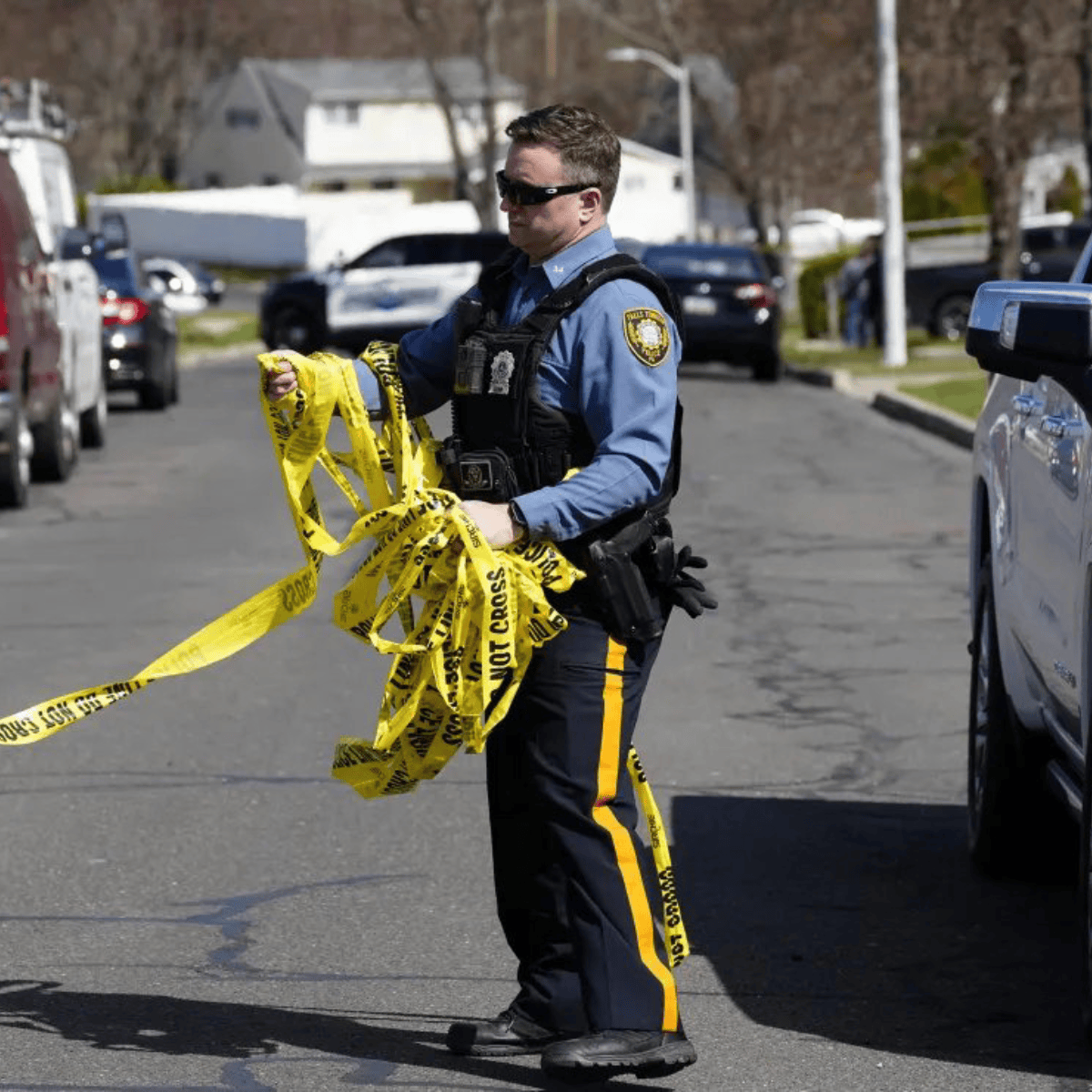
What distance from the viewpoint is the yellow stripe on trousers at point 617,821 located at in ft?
16.7

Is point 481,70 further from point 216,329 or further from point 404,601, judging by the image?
point 404,601

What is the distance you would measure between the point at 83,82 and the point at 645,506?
3669 inches

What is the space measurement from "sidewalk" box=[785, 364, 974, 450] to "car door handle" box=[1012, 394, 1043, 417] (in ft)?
46.4

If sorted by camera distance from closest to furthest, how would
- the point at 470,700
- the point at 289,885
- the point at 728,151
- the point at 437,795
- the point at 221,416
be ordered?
the point at 470,700 → the point at 289,885 → the point at 437,795 → the point at 221,416 → the point at 728,151

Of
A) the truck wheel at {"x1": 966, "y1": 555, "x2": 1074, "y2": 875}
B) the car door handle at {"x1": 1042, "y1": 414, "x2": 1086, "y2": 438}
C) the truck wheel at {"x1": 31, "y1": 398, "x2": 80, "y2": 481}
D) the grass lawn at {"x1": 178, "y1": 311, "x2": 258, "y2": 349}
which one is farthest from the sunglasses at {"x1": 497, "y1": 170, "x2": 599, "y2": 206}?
the grass lawn at {"x1": 178, "y1": 311, "x2": 258, "y2": 349}

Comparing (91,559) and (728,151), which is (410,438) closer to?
(91,559)

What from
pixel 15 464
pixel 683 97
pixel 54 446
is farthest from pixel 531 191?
pixel 683 97

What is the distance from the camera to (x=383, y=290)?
1297 inches

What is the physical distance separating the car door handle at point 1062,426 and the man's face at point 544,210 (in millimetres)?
1281

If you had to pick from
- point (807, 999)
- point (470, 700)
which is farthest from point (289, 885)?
point (470, 700)

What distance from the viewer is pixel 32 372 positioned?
16.9m

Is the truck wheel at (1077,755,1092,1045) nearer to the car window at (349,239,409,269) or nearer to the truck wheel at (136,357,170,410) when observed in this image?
the truck wheel at (136,357,170,410)

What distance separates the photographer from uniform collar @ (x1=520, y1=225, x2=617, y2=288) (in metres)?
5.09

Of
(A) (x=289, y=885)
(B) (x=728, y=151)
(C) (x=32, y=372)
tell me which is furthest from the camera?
(B) (x=728, y=151)
